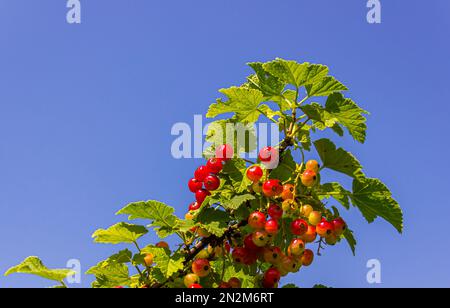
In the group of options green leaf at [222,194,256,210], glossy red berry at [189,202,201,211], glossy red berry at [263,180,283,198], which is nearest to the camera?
green leaf at [222,194,256,210]

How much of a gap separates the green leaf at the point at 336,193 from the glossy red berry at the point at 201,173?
914mm

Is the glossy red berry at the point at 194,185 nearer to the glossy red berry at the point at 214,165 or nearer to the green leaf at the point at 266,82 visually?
the glossy red berry at the point at 214,165

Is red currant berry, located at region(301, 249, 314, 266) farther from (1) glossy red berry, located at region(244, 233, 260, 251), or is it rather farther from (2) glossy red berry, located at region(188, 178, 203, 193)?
(2) glossy red berry, located at region(188, 178, 203, 193)

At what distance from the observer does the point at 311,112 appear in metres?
3.78

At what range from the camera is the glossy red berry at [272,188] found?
11.6 feet

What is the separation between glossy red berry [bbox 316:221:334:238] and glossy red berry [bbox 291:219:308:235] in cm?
10

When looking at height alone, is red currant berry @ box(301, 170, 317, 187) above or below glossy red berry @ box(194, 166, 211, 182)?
below

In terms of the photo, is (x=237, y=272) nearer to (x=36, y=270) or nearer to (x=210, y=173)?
(x=210, y=173)

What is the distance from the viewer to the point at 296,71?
3.89 meters

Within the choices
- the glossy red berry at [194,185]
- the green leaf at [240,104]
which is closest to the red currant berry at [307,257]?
the glossy red berry at [194,185]

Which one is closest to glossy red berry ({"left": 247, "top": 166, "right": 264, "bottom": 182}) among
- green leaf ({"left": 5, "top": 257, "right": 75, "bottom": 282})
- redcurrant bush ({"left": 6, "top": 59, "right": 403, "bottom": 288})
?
redcurrant bush ({"left": 6, "top": 59, "right": 403, "bottom": 288})

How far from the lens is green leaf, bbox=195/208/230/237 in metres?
3.43
